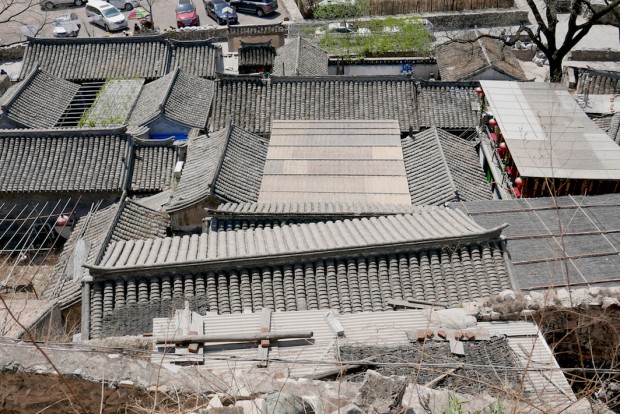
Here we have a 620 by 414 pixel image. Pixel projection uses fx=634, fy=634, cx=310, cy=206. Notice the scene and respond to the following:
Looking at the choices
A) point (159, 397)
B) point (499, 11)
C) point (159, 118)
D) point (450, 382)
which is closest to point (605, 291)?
point (450, 382)

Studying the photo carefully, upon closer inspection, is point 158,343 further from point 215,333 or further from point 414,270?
point 414,270

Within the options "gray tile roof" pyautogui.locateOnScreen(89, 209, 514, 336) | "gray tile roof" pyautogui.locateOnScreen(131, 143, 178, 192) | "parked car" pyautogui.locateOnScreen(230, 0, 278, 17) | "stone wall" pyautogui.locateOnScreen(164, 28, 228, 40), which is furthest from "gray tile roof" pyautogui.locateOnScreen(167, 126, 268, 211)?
"parked car" pyautogui.locateOnScreen(230, 0, 278, 17)

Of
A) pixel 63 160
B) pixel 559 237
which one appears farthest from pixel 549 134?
pixel 63 160

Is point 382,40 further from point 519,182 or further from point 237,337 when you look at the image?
point 237,337

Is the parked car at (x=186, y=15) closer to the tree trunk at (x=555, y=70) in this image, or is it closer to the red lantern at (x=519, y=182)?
the tree trunk at (x=555, y=70)

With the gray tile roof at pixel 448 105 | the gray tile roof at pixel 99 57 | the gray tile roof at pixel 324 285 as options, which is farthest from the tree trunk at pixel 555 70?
the gray tile roof at pixel 324 285
